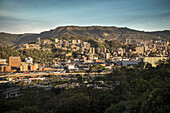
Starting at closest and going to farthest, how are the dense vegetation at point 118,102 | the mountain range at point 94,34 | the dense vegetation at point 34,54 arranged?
1. the dense vegetation at point 118,102
2. the dense vegetation at point 34,54
3. the mountain range at point 94,34

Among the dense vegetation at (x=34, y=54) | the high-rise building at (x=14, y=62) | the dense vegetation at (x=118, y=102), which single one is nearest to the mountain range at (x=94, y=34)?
the dense vegetation at (x=34, y=54)

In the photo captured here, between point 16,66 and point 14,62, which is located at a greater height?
point 14,62

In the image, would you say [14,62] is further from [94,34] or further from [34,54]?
[94,34]

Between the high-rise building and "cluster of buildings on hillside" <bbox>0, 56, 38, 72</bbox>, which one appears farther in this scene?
the high-rise building

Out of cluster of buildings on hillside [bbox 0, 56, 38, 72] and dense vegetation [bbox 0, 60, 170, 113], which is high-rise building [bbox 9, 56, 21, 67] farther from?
dense vegetation [bbox 0, 60, 170, 113]

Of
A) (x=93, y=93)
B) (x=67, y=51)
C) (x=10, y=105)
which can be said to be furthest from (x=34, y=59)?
(x=10, y=105)

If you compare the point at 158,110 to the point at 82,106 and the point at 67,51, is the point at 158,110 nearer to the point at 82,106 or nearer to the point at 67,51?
the point at 82,106

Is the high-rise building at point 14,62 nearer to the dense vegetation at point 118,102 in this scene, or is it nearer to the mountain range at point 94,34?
the dense vegetation at point 118,102

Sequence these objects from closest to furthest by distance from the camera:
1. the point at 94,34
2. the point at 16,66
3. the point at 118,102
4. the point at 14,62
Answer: the point at 118,102
the point at 16,66
the point at 14,62
the point at 94,34

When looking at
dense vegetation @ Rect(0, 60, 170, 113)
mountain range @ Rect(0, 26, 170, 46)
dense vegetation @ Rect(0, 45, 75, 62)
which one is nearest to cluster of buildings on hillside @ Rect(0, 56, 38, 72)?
dense vegetation @ Rect(0, 45, 75, 62)

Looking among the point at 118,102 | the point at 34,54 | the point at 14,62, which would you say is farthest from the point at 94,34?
the point at 118,102

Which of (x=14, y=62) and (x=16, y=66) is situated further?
(x=14, y=62)
